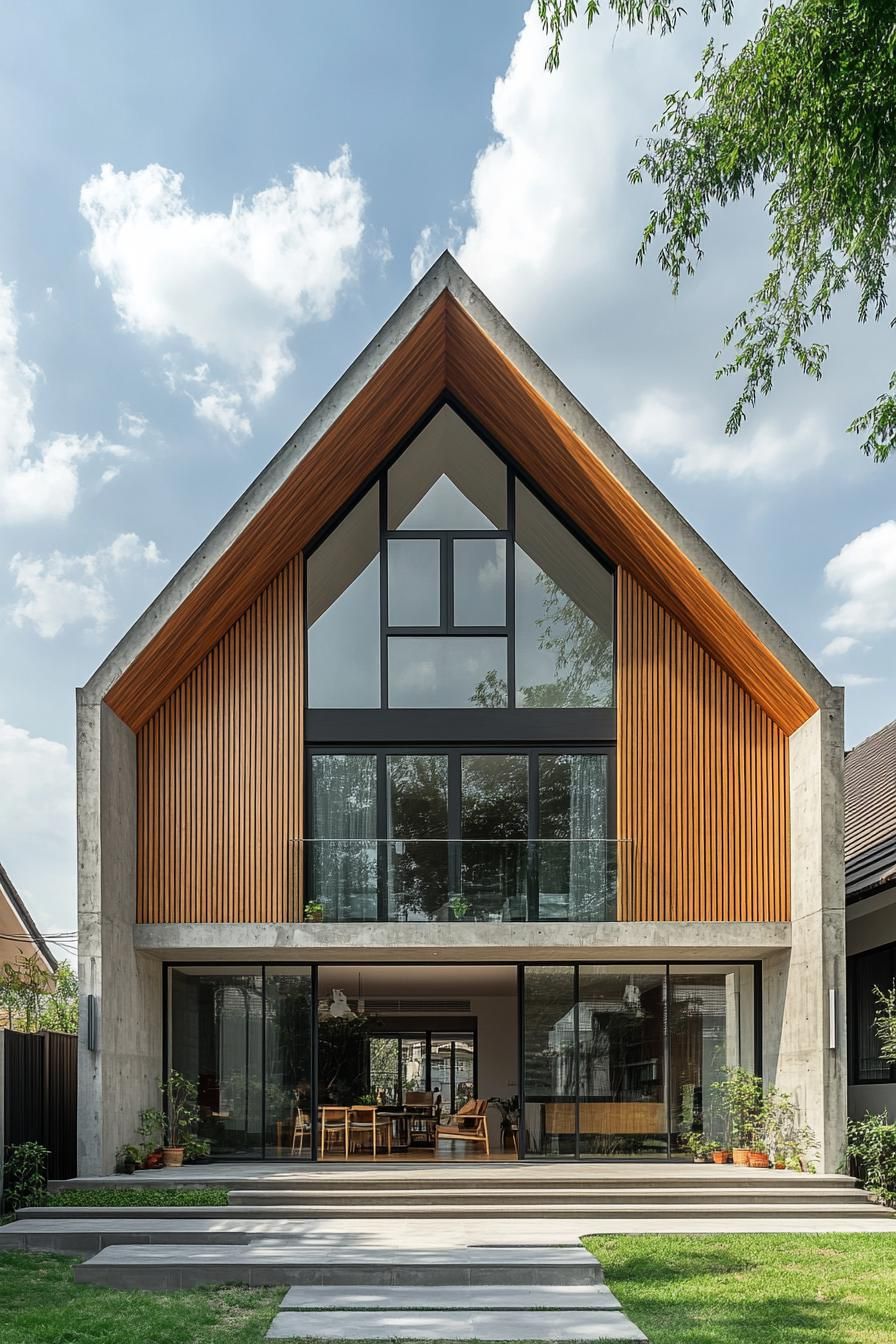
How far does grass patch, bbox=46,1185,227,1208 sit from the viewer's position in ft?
42.0

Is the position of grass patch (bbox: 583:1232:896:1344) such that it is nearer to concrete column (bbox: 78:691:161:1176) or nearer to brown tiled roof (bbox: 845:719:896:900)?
brown tiled roof (bbox: 845:719:896:900)

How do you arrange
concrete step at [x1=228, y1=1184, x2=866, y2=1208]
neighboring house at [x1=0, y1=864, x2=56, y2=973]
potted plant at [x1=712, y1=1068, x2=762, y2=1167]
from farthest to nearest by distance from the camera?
neighboring house at [x1=0, y1=864, x2=56, y2=973], potted plant at [x1=712, y1=1068, x2=762, y2=1167], concrete step at [x1=228, y1=1184, x2=866, y2=1208]

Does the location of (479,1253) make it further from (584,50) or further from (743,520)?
(743,520)

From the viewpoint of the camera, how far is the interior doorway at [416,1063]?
17.0 m

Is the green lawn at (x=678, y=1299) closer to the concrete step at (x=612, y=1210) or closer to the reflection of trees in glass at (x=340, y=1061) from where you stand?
the concrete step at (x=612, y=1210)

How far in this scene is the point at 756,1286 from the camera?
9648 mm

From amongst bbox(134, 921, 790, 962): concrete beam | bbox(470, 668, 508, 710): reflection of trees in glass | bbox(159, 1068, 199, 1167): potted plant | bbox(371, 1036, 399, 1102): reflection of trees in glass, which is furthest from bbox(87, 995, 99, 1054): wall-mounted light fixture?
bbox(371, 1036, 399, 1102): reflection of trees in glass

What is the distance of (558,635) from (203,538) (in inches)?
178

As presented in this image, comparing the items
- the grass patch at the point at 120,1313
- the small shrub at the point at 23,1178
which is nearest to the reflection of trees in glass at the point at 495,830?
the small shrub at the point at 23,1178

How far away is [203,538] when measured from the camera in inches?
587

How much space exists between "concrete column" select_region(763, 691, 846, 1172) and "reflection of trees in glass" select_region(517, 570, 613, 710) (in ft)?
8.25

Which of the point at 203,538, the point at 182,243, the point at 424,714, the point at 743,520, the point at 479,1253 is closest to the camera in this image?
the point at 479,1253

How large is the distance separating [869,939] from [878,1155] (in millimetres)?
3144

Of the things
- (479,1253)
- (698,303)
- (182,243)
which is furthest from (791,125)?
(479,1253)
